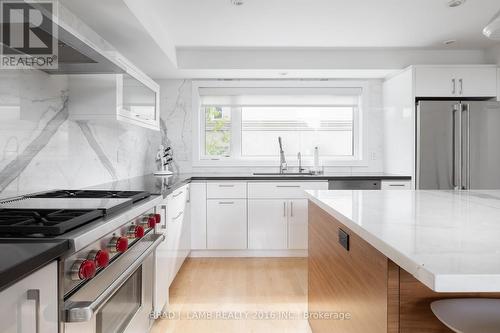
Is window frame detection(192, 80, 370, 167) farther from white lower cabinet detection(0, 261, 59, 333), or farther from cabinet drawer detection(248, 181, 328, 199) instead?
white lower cabinet detection(0, 261, 59, 333)

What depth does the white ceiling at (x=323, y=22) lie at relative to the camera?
2.93 meters

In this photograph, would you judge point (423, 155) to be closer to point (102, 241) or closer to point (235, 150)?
point (235, 150)

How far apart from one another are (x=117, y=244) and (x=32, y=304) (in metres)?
0.57

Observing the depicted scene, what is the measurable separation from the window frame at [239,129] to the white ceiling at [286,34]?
226 mm

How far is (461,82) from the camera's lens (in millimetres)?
3920

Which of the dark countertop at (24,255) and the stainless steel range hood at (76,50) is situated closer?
the dark countertop at (24,255)

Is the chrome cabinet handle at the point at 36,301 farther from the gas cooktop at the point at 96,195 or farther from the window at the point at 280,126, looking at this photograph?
the window at the point at 280,126

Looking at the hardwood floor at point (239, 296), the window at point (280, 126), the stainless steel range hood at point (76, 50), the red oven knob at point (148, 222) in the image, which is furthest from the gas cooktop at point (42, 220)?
the window at point (280, 126)

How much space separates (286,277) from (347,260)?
1.99 meters

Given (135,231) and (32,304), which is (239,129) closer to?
(135,231)

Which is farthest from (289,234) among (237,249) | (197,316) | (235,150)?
(197,316)

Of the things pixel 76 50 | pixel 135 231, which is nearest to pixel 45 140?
pixel 76 50

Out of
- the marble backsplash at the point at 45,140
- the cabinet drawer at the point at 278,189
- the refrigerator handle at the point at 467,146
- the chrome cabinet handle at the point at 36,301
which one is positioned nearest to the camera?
the chrome cabinet handle at the point at 36,301

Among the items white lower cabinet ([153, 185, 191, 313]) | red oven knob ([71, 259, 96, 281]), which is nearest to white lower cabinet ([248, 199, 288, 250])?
white lower cabinet ([153, 185, 191, 313])
